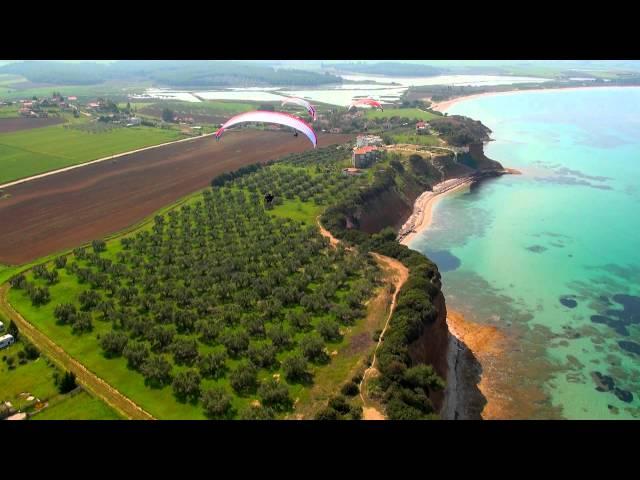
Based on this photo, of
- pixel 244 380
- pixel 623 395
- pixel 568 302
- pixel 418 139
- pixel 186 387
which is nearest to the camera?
pixel 186 387

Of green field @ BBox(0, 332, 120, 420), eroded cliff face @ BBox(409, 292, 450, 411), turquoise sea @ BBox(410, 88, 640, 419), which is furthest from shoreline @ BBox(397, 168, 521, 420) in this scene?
green field @ BBox(0, 332, 120, 420)

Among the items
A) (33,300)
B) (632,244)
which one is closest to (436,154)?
(632,244)

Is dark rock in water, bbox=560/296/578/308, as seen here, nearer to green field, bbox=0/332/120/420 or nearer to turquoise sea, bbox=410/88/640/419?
turquoise sea, bbox=410/88/640/419

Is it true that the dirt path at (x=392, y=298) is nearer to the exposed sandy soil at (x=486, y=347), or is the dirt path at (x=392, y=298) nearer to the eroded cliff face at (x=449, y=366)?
the eroded cliff face at (x=449, y=366)


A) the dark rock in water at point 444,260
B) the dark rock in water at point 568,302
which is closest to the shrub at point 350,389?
the dark rock in water at point 568,302

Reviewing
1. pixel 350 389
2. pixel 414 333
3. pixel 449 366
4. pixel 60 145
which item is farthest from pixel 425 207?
pixel 60 145

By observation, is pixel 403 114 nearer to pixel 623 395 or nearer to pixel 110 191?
pixel 110 191
